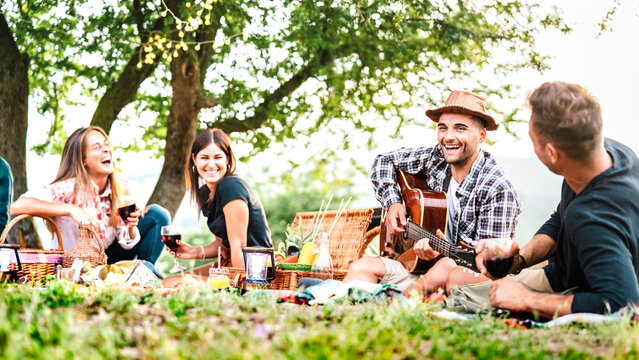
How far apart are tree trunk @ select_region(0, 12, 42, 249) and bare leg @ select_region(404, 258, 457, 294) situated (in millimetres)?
7147

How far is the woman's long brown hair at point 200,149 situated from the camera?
5746mm

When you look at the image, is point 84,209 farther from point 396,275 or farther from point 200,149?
point 396,275

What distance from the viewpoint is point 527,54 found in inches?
397

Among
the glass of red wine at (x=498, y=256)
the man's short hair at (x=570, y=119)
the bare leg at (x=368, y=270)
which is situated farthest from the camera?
the bare leg at (x=368, y=270)

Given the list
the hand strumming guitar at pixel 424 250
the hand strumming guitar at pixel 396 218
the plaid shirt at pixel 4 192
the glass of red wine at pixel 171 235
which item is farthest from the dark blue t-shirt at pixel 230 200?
the plaid shirt at pixel 4 192

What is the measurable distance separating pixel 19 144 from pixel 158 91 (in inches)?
105

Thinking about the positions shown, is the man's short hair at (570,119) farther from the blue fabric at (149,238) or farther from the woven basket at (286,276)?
the blue fabric at (149,238)

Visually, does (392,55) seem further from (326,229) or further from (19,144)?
(19,144)

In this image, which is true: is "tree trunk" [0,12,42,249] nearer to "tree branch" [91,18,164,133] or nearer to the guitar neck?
"tree branch" [91,18,164,133]

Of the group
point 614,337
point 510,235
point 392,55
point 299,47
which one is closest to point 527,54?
point 392,55

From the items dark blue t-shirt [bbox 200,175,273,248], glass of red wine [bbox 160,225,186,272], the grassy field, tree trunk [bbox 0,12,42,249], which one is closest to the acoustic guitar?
dark blue t-shirt [bbox 200,175,273,248]

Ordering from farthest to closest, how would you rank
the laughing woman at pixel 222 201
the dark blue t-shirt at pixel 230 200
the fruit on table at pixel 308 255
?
the dark blue t-shirt at pixel 230 200 → the laughing woman at pixel 222 201 → the fruit on table at pixel 308 255

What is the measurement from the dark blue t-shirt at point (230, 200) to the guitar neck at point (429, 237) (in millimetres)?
1491

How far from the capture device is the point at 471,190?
4848 mm
